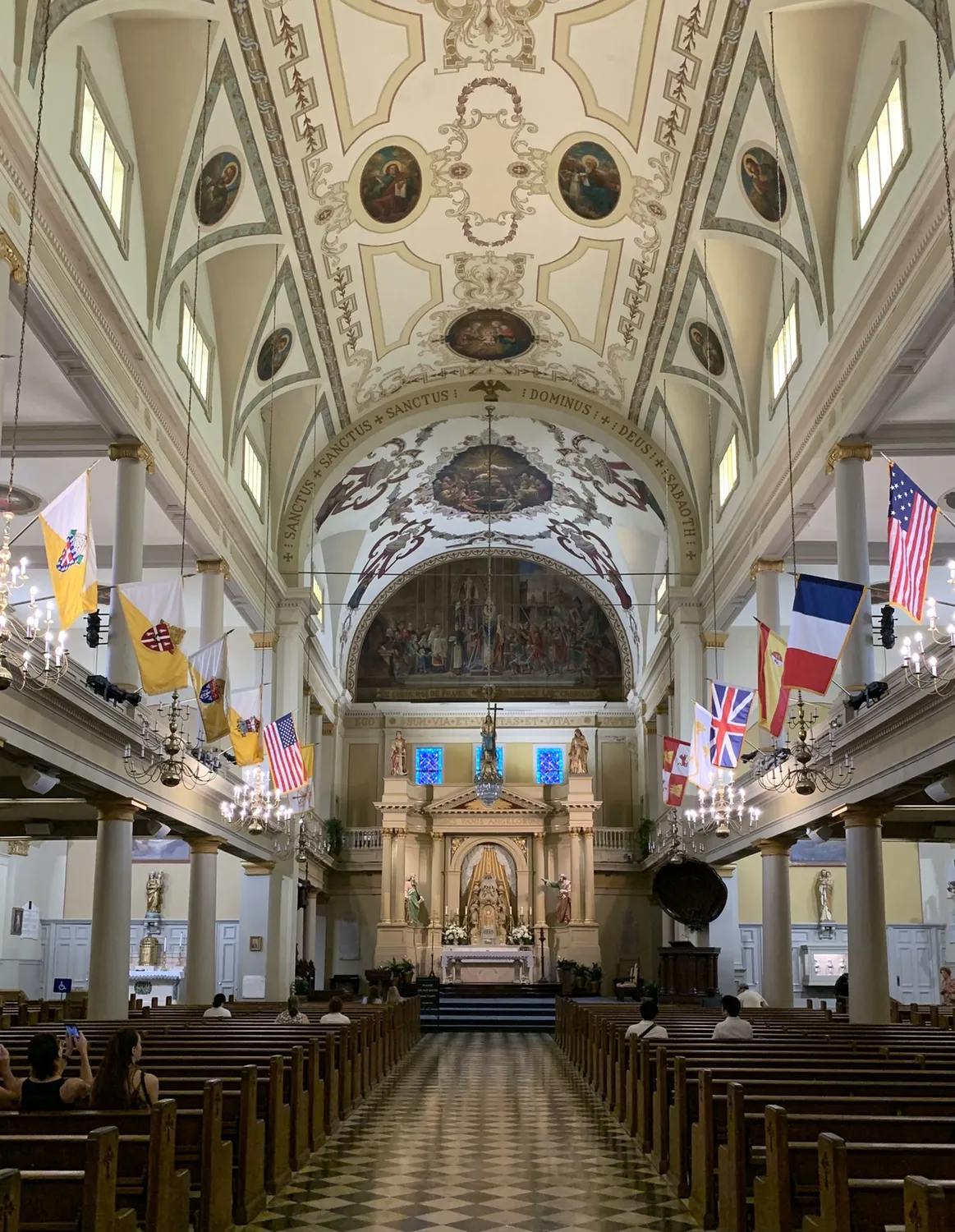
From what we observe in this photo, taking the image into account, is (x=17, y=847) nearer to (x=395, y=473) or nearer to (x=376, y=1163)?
(x=395, y=473)

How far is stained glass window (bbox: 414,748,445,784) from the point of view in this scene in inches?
1604

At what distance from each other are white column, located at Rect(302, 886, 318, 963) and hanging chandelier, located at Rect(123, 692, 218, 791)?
14073 mm

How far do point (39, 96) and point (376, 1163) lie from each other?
10.8m

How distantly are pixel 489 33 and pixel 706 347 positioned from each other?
7.61m

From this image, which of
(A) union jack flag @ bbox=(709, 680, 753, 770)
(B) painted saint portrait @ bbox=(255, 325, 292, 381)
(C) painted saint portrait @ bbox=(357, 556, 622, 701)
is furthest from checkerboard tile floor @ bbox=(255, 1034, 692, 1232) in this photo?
(C) painted saint portrait @ bbox=(357, 556, 622, 701)

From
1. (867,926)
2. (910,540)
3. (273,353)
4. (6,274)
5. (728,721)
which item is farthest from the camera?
(273,353)

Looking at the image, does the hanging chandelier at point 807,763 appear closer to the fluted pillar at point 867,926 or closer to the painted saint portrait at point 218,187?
the fluted pillar at point 867,926

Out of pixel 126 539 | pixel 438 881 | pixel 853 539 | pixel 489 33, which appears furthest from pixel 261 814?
pixel 438 881

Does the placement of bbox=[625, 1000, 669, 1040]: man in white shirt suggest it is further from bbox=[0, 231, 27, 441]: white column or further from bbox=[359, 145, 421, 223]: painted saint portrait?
bbox=[359, 145, 421, 223]: painted saint portrait

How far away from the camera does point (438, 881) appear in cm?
3791

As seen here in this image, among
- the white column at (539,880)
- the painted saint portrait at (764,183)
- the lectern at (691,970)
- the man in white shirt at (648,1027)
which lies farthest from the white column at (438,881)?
the man in white shirt at (648,1027)

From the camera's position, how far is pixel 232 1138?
28.1 feet

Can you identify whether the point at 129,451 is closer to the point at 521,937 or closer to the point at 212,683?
the point at 212,683

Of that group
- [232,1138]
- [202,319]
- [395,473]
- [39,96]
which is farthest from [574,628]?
[232,1138]
